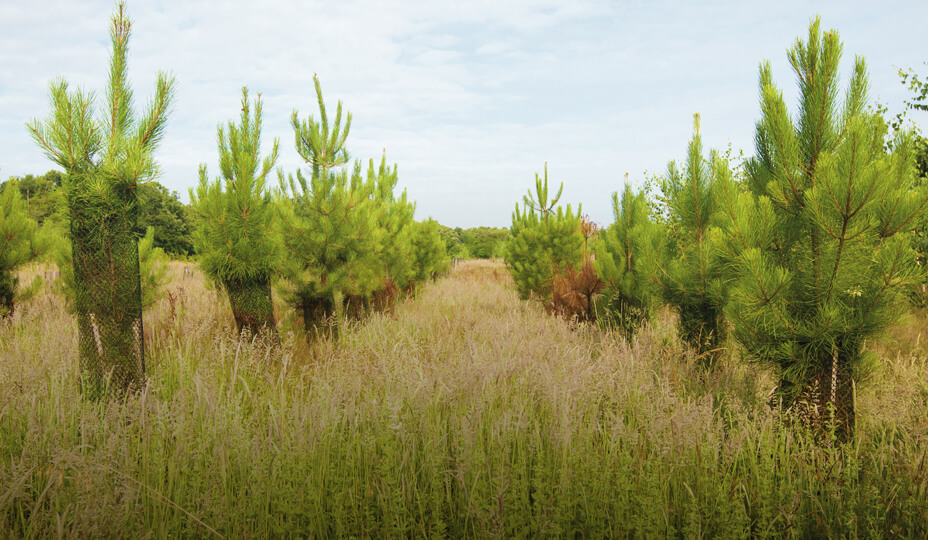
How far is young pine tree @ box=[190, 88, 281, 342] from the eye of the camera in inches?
197

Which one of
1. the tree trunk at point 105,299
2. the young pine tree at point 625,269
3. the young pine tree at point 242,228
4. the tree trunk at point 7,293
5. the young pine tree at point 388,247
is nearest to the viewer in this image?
the tree trunk at point 105,299

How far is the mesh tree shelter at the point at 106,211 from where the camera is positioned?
131 inches

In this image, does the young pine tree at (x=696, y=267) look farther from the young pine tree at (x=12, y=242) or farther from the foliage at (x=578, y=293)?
the young pine tree at (x=12, y=242)

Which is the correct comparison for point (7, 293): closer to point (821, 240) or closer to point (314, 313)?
point (314, 313)

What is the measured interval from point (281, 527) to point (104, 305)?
2.38 m

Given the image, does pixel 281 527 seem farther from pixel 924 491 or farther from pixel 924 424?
pixel 924 424

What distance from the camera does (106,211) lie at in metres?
3.36

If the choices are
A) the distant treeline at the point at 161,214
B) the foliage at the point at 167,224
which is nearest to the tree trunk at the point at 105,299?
the distant treeline at the point at 161,214

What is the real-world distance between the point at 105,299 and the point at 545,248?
7.25m

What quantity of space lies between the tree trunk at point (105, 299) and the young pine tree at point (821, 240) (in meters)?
4.19

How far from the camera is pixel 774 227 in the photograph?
10.8 feet

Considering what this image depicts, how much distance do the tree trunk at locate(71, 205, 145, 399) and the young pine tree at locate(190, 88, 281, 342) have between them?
1526mm

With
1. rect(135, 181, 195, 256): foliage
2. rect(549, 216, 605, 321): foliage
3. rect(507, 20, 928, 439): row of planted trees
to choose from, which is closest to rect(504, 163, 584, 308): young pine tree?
rect(549, 216, 605, 321): foliage

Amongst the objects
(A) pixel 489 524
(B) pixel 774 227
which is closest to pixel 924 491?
(B) pixel 774 227
